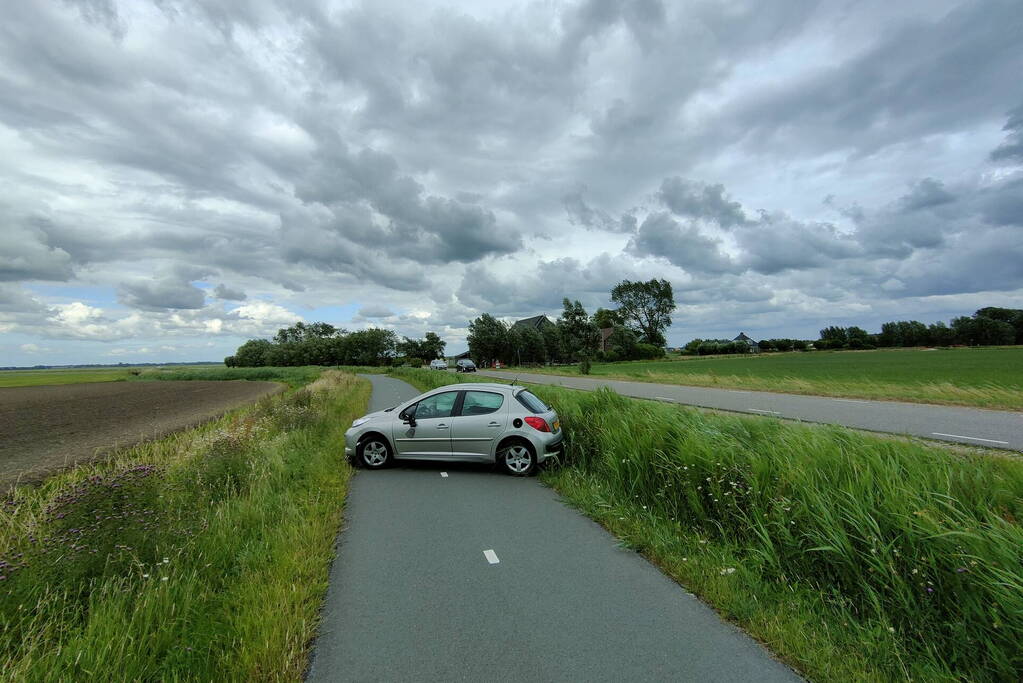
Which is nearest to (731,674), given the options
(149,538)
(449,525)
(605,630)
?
(605,630)

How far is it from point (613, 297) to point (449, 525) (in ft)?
306

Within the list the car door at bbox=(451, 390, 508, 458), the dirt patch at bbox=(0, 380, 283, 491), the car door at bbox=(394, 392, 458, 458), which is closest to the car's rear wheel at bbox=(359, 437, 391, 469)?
the car door at bbox=(394, 392, 458, 458)

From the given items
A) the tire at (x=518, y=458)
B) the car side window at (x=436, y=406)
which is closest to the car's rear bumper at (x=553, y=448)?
the tire at (x=518, y=458)

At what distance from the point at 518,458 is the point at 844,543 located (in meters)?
5.28

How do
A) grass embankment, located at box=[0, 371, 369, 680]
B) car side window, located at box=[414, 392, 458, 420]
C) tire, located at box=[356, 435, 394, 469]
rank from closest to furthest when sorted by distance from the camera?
1. grass embankment, located at box=[0, 371, 369, 680]
2. car side window, located at box=[414, 392, 458, 420]
3. tire, located at box=[356, 435, 394, 469]

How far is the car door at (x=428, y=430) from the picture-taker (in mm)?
8523

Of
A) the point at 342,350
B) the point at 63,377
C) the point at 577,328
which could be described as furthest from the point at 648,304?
the point at 63,377

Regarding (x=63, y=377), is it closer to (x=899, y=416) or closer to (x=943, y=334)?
(x=899, y=416)

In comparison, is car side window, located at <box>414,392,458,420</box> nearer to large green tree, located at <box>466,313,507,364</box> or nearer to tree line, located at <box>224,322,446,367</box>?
large green tree, located at <box>466,313,507,364</box>

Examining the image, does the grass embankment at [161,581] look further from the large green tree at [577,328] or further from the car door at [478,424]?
the large green tree at [577,328]

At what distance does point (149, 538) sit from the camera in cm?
439

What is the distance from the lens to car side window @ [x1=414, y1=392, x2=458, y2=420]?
8.66 meters

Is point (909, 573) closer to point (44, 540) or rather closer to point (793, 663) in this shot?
point (793, 663)

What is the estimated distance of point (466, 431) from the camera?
8.39 metres
